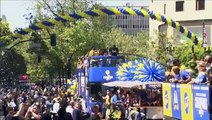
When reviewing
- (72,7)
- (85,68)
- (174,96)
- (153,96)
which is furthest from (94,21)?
(174,96)

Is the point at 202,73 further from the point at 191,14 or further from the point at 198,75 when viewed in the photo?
the point at 191,14

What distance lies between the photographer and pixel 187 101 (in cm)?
1495

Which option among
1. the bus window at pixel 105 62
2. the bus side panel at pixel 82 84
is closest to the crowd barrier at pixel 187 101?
the bus window at pixel 105 62

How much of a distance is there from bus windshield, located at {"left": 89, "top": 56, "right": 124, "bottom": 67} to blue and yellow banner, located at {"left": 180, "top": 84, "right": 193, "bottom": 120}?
1747 centimetres

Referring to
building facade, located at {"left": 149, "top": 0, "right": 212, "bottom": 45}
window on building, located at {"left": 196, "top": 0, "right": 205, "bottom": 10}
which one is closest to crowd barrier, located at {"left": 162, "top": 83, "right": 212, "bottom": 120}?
building facade, located at {"left": 149, "top": 0, "right": 212, "bottom": 45}

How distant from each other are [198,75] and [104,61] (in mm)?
18529

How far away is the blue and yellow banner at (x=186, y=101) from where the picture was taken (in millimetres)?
14688

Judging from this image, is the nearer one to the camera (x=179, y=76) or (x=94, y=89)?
(x=179, y=76)

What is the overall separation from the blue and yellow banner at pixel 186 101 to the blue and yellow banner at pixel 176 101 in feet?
1.03

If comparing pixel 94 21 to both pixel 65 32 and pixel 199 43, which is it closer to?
pixel 65 32

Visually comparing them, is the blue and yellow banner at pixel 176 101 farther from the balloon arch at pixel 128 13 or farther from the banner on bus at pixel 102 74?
the banner on bus at pixel 102 74

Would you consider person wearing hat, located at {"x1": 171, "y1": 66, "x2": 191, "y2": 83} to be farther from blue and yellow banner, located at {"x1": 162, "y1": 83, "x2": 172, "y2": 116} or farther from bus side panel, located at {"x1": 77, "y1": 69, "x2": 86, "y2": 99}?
bus side panel, located at {"x1": 77, "y1": 69, "x2": 86, "y2": 99}

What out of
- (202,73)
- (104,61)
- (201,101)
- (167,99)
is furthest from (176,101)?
(104,61)

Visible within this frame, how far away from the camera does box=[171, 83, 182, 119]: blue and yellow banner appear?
15766 mm
